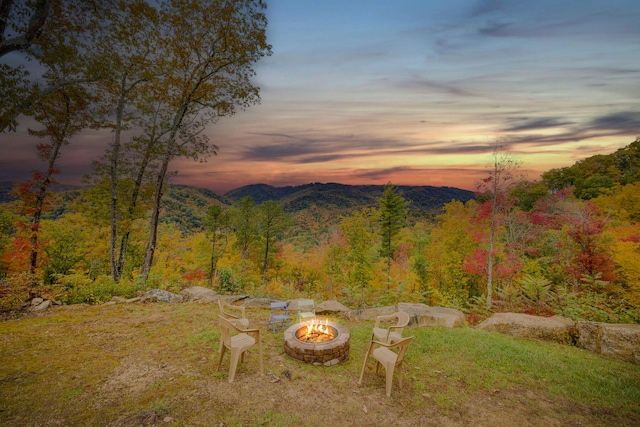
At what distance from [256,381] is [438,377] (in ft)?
12.0

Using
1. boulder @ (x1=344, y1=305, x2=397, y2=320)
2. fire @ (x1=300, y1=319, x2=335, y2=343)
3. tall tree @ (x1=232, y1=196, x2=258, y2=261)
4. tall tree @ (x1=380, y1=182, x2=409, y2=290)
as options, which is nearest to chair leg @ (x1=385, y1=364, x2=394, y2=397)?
fire @ (x1=300, y1=319, x2=335, y2=343)

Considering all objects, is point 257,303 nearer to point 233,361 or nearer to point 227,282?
point 227,282

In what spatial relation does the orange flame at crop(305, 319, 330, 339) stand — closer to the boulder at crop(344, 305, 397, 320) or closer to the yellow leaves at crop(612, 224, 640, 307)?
the boulder at crop(344, 305, 397, 320)

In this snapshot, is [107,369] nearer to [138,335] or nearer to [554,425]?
[138,335]

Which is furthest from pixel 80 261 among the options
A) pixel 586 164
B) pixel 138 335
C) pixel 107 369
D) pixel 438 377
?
pixel 586 164

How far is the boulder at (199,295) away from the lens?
976 cm

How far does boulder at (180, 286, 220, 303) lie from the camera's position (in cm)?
976

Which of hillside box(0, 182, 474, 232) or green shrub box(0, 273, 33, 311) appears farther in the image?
hillside box(0, 182, 474, 232)

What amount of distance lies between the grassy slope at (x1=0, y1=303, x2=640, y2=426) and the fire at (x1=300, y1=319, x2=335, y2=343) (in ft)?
2.03

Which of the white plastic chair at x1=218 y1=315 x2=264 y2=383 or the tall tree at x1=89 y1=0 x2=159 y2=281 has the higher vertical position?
the tall tree at x1=89 y1=0 x2=159 y2=281

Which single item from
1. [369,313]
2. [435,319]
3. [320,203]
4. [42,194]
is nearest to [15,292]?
[42,194]

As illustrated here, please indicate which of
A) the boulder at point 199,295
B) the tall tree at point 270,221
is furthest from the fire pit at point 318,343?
the tall tree at point 270,221

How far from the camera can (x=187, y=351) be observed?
555cm

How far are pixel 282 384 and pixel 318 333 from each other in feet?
5.26
